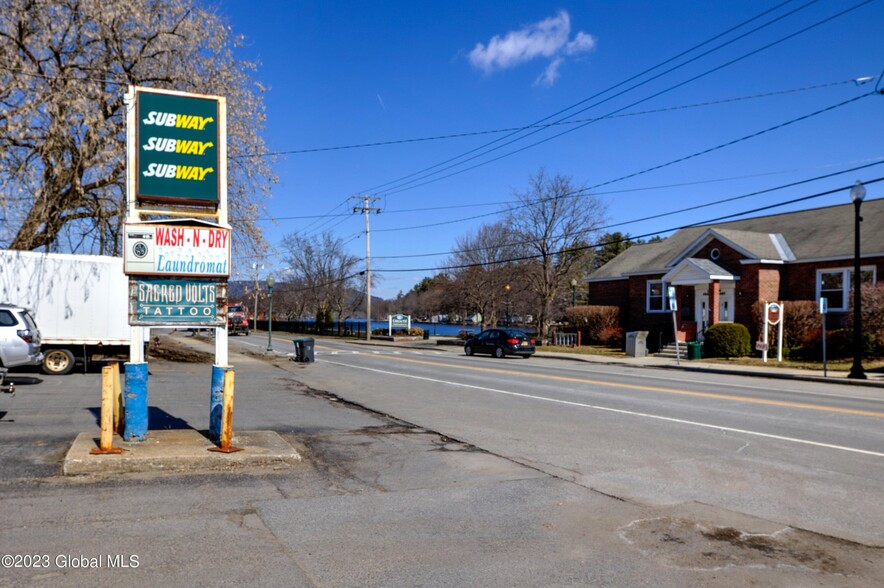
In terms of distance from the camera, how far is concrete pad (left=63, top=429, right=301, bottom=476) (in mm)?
7203

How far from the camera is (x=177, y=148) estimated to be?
8742 mm

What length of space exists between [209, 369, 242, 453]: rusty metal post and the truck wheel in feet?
43.3

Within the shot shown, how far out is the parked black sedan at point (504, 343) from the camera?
1302 inches

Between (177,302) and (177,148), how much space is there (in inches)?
77.0

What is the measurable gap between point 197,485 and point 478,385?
1185cm

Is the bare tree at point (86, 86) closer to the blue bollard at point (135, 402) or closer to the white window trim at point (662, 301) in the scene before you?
the blue bollard at point (135, 402)

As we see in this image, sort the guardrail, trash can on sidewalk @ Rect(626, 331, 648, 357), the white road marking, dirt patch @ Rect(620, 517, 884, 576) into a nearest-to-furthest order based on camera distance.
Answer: dirt patch @ Rect(620, 517, 884, 576) → the white road marking → trash can on sidewalk @ Rect(626, 331, 648, 357) → the guardrail

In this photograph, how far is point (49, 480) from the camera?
691 cm

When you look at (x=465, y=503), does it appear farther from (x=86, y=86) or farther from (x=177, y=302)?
(x=86, y=86)

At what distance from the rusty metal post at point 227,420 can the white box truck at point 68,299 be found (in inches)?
503

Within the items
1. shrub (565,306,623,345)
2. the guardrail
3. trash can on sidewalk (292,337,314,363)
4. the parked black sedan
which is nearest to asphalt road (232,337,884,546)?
trash can on sidewalk (292,337,314,363)

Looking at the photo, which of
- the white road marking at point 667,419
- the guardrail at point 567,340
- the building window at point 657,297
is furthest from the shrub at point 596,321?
the white road marking at point 667,419

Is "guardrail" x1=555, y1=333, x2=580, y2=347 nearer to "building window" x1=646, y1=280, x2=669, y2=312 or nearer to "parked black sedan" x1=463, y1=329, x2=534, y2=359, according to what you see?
"building window" x1=646, y1=280, x2=669, y2=312

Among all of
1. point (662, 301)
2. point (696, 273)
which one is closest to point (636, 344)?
point (696, 273)
